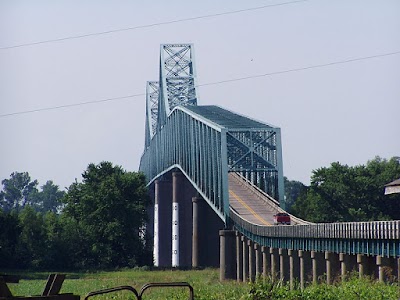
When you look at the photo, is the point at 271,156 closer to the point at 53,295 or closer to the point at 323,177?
the point at 323,177

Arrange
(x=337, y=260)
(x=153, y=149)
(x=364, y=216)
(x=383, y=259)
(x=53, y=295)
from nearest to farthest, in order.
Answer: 1. (x=53, y=295)
2. (x=383, y=259)
3. (x=337, y=260)
4. (x=364, y=216)
5. (x=153, y=149)

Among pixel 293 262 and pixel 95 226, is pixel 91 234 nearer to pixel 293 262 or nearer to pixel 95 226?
pixel 95 226

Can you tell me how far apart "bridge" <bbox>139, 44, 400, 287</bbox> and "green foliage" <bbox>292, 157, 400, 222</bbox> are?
15137 millimetres

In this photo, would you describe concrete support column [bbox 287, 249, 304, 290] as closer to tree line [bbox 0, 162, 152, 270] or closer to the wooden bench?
tree line [bbox 0, 162, 152, 270]

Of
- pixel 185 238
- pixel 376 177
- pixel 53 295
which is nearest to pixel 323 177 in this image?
pixel 376 177

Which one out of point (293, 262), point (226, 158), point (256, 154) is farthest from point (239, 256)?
point (293, 262)

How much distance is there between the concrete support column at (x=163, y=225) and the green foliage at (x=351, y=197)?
22513 mm

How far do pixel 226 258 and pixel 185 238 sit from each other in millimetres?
36983

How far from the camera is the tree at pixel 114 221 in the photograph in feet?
406

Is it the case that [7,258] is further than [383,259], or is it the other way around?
[7,258]

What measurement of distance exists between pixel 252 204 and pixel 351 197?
33409 millimetres

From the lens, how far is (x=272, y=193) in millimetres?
119375

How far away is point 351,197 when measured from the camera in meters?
146

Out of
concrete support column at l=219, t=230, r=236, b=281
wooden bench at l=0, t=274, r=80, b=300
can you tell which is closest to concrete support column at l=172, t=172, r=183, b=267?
concrete support column at l=219, t=230, r=236, b=281
